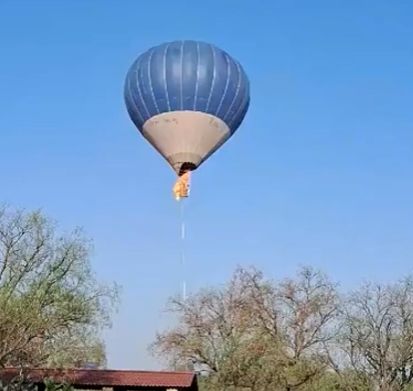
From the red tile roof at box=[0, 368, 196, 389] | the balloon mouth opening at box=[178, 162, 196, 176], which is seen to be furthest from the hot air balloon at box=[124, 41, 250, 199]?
the red tile roof at box=[0, 368, 196, 389]

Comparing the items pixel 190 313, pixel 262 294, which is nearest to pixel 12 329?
pixel 190 313

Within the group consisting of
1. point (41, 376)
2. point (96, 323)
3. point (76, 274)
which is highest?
point (76, 274)

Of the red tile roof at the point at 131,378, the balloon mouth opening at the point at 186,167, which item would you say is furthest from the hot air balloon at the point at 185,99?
the red tile roof at the point at 131,378

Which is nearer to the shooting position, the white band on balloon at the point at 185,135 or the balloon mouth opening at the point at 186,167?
the white band on balloon at the point at 185,135

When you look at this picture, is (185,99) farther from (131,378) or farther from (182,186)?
(131,378)

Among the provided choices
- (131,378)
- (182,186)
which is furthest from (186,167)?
(131,378)

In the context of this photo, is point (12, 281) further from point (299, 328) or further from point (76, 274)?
point (299, 328)

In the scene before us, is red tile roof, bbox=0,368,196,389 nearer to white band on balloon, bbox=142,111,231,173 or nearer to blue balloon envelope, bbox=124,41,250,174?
white band on balloon, bbox=142,111,231,173

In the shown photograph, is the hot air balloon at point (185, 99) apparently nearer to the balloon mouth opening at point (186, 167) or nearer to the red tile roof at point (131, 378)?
the balloon mouth opening at point (186, 167)
